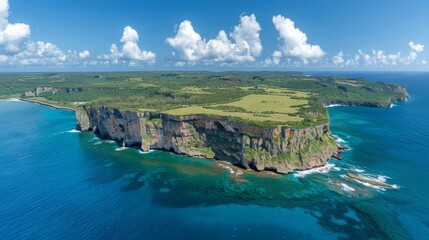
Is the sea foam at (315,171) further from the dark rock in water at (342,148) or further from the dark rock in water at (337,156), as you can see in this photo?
the dark rock in water at (342,148)

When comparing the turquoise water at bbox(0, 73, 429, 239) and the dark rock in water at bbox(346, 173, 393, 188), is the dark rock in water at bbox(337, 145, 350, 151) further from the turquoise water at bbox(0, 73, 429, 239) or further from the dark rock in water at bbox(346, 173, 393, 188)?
the dark rock in water at bbox(346, 173, 393, 188)

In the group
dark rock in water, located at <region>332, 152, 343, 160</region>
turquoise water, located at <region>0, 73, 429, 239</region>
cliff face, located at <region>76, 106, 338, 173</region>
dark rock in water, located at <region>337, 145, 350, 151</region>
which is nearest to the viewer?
turquoise water, located at <region>0, 73, 429, 239</region>

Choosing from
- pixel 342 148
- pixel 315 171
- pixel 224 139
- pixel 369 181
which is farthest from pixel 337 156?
pixel 224 139

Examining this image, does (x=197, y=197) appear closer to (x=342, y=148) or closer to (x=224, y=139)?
(x=224, y=139)

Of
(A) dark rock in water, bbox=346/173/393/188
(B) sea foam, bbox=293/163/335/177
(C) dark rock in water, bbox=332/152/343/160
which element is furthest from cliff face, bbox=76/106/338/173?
(A) dark rock in water, bbox=346/173/393/188

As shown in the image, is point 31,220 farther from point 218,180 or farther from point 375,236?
point 375,236

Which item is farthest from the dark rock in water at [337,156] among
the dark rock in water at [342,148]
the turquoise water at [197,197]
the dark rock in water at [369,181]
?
the dark rock in water at [369,181]
